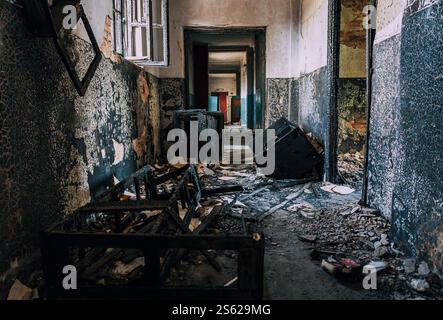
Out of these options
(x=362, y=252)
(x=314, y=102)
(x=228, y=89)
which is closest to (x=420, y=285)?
(x=362, y=252)

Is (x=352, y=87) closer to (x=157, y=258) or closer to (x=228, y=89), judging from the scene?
(x=157, y=258)

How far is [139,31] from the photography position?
20.2 feet

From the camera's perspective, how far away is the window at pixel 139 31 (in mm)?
4680

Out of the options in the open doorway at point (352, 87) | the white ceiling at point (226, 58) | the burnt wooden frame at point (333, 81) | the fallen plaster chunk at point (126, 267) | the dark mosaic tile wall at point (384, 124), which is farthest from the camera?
the white ceiling at point (226, 58)

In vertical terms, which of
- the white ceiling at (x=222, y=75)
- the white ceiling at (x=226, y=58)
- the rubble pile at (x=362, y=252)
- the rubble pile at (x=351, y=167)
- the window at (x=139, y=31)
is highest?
the white ceiling at (x=222, y=75)

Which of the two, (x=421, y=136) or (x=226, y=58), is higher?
(x=226, y=58)

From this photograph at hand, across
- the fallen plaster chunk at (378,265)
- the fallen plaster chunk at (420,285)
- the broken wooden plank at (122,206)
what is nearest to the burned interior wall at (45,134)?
the broken wooden plank at (122,206)

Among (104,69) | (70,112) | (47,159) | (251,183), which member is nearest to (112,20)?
(104,69)

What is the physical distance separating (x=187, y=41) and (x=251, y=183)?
4281 millimetres

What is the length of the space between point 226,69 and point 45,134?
2016 centimetres

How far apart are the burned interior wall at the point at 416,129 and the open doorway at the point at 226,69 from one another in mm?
5231

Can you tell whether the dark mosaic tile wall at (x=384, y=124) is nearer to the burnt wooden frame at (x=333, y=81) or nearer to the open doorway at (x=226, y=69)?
the burnt wooden frame at (x=333, y=81)

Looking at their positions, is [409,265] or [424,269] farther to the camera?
[409,265]

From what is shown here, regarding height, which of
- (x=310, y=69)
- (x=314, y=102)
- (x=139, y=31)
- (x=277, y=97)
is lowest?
(x=314, y=102)
